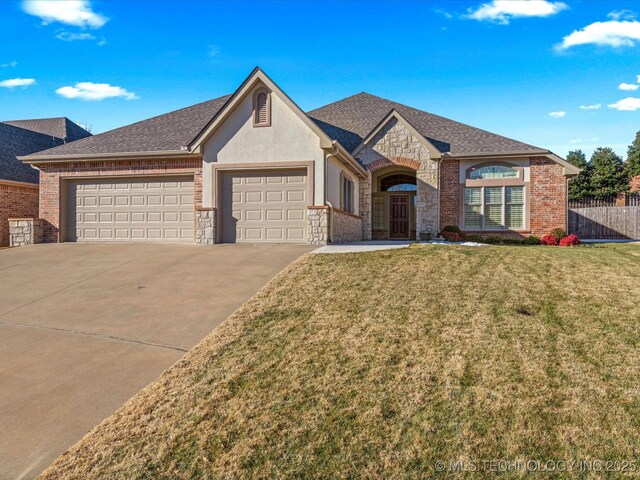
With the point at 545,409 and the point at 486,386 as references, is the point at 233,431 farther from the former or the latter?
the point at 545,409

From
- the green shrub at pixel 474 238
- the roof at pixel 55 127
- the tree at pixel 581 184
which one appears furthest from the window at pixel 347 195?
the tree at pixel 581 184

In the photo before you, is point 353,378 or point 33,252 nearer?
point 353,378

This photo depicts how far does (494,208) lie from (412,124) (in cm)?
546

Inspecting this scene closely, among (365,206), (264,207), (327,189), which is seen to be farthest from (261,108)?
(365,206)

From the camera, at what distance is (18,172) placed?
1897cm

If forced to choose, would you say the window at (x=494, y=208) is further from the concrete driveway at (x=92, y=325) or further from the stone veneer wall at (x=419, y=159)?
the concrete driveway at (x=92, y=325)

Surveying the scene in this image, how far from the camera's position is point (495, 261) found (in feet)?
32.7

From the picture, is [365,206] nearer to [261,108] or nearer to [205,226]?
[261,108]

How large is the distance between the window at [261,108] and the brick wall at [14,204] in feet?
39.0

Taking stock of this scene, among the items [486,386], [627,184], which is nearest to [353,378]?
[486,386]

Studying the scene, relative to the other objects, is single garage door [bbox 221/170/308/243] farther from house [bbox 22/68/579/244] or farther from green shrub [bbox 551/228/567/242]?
green shrub [bbox 551/228/567/242]

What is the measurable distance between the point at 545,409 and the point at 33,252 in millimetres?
14817

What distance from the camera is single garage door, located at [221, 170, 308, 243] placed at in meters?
13.9

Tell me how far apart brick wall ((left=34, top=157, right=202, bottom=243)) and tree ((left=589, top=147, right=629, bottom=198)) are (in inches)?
1602
